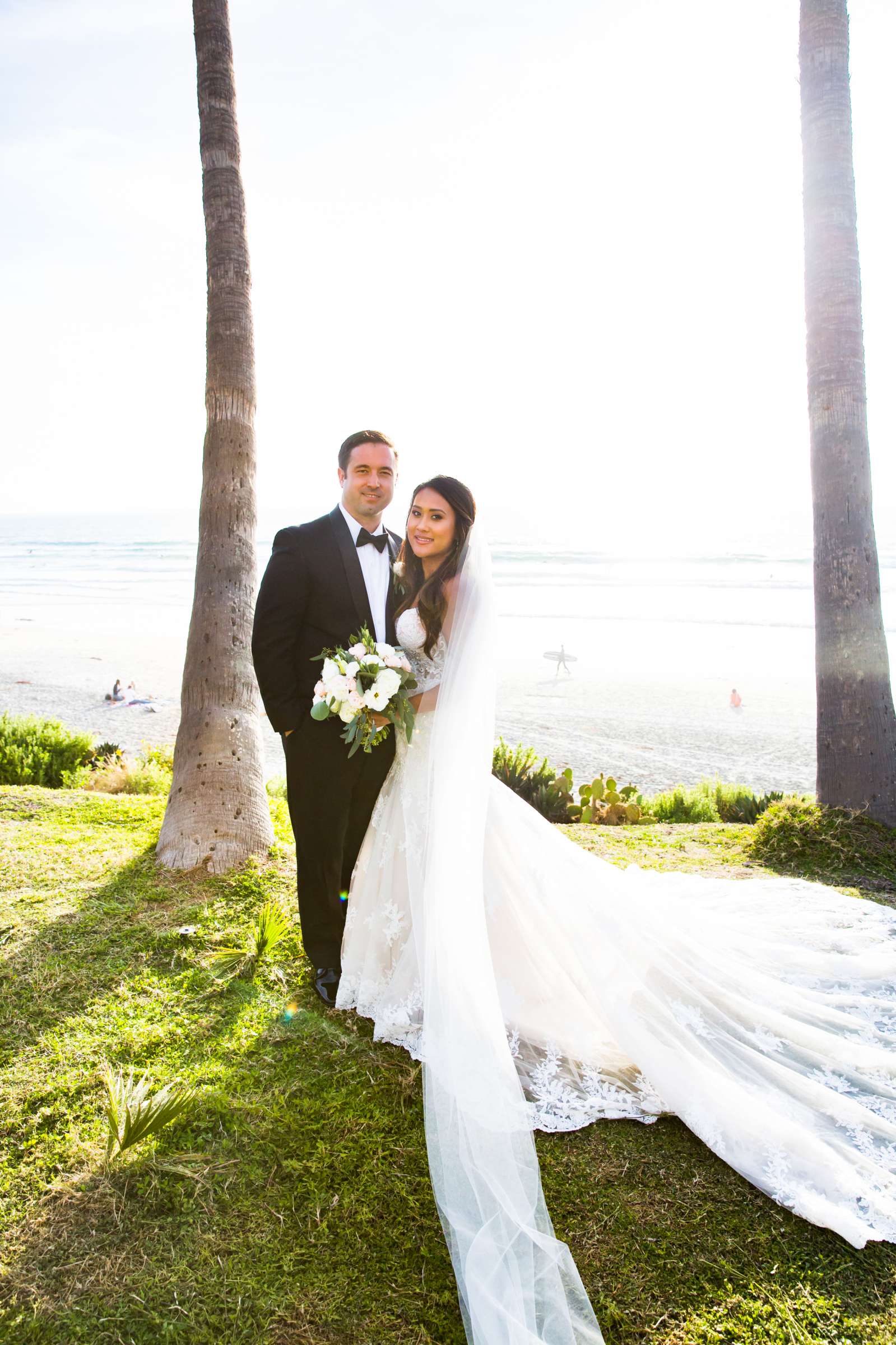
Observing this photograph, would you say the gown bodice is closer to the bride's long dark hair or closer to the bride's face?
the bride's long dark hair

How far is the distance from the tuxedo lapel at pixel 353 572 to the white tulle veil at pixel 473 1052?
52 centimetres

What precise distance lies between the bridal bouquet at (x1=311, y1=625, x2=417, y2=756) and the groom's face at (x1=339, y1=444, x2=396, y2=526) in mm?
734

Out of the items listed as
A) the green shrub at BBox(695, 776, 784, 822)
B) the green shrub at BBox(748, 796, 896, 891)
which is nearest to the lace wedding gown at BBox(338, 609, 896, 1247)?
the green shrub at BBox(748, 796, 896, 891)

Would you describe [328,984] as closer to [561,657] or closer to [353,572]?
[353,572]

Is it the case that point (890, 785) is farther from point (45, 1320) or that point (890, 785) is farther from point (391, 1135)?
point (45, 1320)

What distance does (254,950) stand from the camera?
14.9 feet

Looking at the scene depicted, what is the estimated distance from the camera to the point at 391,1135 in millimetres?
3244

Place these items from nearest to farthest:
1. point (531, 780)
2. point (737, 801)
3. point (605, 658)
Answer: point (737, 801) → point (531, 780) → point (605, 658)

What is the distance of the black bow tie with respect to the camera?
14.1ft

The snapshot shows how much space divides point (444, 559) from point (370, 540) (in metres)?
0.53

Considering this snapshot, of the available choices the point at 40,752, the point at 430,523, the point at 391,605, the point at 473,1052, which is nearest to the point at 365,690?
the point at 391,605

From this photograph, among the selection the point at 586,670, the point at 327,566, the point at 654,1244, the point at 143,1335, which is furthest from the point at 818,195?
the point at 586,670

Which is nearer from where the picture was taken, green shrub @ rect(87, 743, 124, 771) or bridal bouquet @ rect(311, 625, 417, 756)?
bridal bouquet @ rect(311, 625, 417, 756)

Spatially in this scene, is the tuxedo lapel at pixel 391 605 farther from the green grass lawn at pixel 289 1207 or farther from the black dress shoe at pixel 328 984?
the green grass lawn at pixel 289 1207
